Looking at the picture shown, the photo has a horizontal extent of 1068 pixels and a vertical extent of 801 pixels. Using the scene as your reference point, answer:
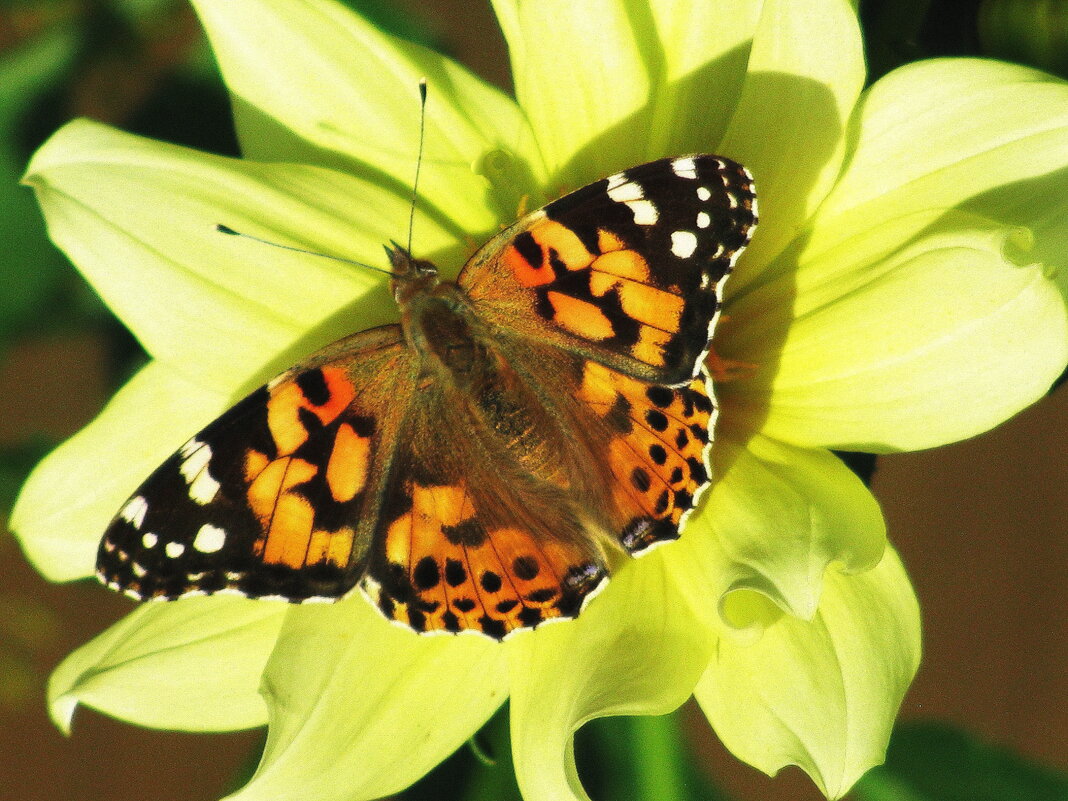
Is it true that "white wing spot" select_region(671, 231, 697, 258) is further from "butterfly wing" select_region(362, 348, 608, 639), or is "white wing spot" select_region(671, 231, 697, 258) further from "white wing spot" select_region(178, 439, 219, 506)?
"white wing spot" select_region(178, 439, 219, 506)

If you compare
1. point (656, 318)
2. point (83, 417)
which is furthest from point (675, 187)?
point (83, 417)

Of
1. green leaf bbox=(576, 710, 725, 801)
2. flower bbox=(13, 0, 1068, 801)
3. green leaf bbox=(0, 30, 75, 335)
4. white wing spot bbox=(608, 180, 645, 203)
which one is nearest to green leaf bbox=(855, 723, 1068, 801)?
green leaf bbox=(576, 710, 725, 801)

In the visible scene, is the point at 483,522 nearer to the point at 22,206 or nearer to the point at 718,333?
the point at 718,333

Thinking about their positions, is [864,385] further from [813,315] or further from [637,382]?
[637,382]

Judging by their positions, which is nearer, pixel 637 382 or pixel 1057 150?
pixel 1057 150

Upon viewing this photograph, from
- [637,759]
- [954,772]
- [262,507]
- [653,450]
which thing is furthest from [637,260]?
[954,772]

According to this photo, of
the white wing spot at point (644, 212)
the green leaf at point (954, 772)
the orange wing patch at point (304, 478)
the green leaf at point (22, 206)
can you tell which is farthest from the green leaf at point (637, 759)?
the green leaf at point (22, 206)

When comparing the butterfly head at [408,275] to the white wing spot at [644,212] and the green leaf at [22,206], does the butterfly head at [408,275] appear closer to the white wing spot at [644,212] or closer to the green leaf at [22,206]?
the white wing spot at [644,212]
